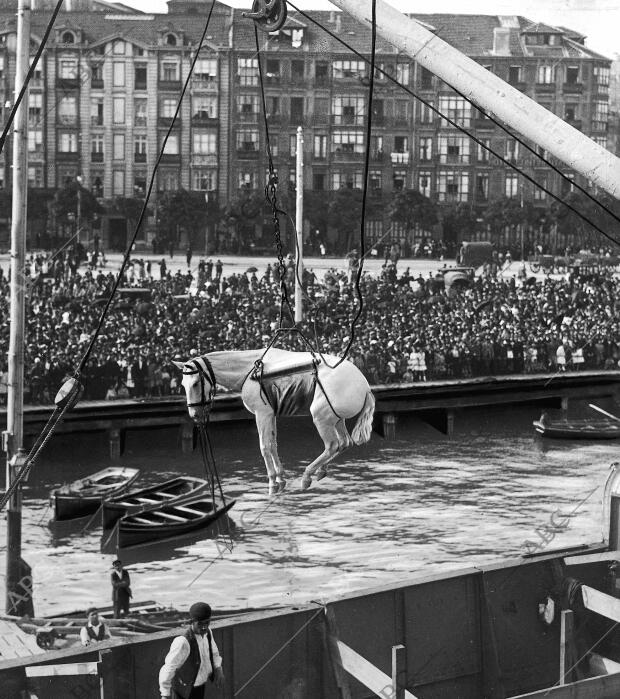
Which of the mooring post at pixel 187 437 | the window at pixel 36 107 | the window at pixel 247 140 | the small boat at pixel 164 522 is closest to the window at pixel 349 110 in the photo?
the window at pixel 247 140

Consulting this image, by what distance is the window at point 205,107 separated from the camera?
7725 centimetres

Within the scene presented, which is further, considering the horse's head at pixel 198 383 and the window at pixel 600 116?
the window at pixel 600 116

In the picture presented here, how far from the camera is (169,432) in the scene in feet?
191

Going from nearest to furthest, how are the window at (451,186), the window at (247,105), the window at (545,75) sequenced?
the window at (545,75) < the window at (247,105) < the window at (451,186)

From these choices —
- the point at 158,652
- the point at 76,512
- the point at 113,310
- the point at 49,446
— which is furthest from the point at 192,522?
the point at 158,652

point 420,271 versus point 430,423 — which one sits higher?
point 420,271

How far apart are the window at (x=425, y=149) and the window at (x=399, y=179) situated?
1.40 m

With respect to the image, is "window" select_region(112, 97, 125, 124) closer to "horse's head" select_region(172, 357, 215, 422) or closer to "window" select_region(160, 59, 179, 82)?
"window" select_region(160, 59, 179, 82)

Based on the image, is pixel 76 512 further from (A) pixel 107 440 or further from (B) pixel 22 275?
(B) pixel 22 275

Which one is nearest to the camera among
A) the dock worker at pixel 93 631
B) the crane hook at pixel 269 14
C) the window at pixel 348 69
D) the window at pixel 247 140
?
the crane hook at pixel 269 14

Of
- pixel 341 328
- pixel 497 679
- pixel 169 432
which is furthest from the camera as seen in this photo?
pixel 341 328

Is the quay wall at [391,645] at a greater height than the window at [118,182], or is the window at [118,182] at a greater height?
the window at [118,182]

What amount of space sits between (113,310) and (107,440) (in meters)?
7.47

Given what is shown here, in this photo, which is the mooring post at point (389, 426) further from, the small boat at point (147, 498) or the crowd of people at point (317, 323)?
the small boat at point (147, 498)
